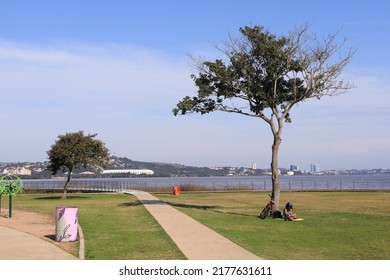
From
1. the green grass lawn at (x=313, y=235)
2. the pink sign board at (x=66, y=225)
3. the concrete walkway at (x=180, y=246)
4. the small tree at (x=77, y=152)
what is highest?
→ the small tree at (x=77, y=152)

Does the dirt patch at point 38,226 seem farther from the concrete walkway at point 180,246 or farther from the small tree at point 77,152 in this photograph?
the small tree at point 77,152

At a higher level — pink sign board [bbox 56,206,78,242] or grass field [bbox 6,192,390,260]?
pink sign board [bbox 56,206,78,242]

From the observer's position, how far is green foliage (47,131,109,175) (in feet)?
145

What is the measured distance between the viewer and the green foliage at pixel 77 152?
145 feet

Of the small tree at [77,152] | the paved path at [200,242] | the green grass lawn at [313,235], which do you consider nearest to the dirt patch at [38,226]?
the paved path at [200,242]

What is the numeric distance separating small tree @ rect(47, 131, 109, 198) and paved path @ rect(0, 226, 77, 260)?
1110 inches

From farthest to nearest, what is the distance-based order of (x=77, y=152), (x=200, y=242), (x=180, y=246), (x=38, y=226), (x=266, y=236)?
1. (x=77, y=152)
2. (x=38, y=226)
3. (x=266, y=236)
4. (x=200, y=242)
5. (x=180, y=246)

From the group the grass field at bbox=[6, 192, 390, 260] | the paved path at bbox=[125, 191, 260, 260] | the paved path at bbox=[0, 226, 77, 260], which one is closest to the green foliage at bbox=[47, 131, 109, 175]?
the grass field at bbox=[6, 192, 390, 260]

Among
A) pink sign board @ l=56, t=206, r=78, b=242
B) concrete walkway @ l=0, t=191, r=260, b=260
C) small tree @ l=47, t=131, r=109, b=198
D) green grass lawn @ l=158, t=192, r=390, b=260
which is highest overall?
small tree @ l=47, t=131, r=109, b=198

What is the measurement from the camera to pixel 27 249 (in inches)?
514

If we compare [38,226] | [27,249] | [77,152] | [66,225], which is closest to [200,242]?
[66,225]

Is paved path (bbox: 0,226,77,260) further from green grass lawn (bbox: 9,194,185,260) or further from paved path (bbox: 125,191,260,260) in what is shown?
paved path (bbox: 125,191,260,260)

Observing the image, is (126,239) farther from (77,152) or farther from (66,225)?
(77,152)

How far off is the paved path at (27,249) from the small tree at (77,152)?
92.5 ft
